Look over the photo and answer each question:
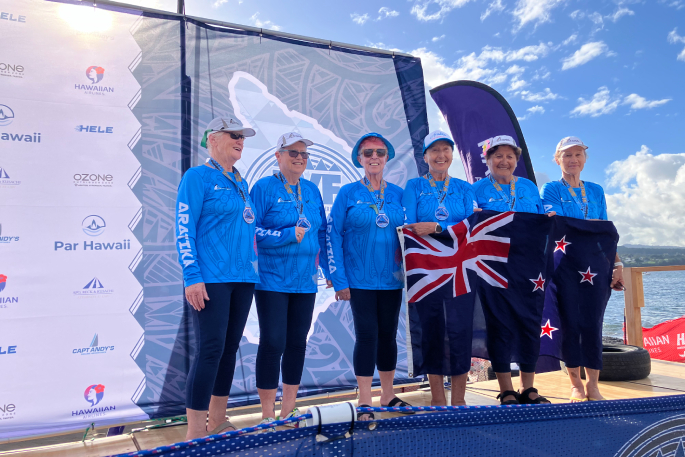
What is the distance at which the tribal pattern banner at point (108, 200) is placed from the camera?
291 cm

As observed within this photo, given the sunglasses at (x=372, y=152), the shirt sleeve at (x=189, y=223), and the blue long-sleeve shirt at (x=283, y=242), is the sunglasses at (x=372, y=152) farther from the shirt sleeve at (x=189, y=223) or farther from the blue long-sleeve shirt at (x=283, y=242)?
the shirt sleeve at (x=189, y=223)

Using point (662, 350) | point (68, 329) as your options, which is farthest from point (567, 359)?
point (662, 350)

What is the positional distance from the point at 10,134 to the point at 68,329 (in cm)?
137

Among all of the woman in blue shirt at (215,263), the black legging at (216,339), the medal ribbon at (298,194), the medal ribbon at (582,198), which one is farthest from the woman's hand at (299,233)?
the medal ribbon at (582,198)

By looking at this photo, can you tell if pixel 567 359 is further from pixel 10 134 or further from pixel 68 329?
pixel 10 134

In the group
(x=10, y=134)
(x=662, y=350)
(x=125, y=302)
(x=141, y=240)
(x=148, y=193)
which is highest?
(x=10, y=134)

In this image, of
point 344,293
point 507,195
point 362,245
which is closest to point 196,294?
point 344,293

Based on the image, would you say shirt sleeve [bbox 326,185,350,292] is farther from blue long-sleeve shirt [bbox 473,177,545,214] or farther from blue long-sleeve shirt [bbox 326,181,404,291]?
blue long-sleeve shirt [bbox 473,177,545,214]

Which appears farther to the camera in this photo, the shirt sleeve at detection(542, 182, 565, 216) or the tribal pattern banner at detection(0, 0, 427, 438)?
the shirt sleeve at detection(542, 182, 565, 216)

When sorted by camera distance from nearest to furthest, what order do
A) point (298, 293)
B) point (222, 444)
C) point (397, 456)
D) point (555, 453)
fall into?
point (222, 444)
point (397, 456)
point (555, 453)
point (298, 293)

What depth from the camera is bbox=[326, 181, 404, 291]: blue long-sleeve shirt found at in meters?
2.69

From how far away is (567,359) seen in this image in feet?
9.95

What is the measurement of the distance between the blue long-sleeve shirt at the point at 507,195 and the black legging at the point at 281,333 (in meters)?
1.36

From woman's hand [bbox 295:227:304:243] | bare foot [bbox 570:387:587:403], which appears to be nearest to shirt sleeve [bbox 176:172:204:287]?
woman's hand [bbox 295:227:304:243]
